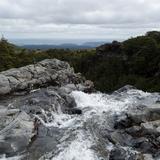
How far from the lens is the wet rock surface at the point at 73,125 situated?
30172mm

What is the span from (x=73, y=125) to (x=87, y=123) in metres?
1.35

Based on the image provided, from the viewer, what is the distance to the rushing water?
30.1 meters

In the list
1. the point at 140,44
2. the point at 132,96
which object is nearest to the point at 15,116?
the point at 132,96

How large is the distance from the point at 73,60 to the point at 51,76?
40.7 metres

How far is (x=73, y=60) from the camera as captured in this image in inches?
3915

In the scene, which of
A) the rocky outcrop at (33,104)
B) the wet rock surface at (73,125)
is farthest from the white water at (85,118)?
the rocky outcrop at (33,104)

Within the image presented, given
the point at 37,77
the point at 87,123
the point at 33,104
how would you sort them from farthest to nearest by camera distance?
the point at 37,77, the point at 33,104, the point at 87,123

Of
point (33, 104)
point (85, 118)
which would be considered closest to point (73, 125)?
point (85, 118)

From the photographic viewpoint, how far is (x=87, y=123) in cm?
3728

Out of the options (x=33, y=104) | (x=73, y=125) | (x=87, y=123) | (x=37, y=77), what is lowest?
(x=73, y=125)

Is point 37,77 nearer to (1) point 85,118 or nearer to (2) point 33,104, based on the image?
(2) point 33,104

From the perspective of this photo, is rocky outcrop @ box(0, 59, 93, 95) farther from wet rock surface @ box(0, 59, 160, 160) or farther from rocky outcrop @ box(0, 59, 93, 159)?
wet rock surface @ box(0, 59, 160, 160)

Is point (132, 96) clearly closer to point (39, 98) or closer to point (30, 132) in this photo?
point (39, 98)

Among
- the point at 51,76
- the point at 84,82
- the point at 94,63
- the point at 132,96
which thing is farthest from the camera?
the point at 94,63
